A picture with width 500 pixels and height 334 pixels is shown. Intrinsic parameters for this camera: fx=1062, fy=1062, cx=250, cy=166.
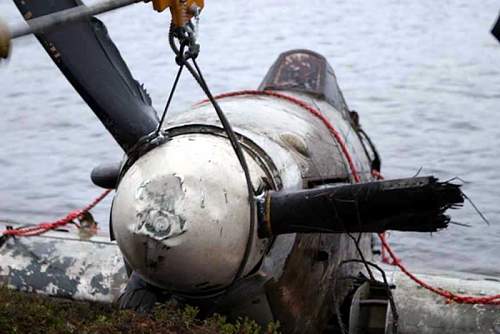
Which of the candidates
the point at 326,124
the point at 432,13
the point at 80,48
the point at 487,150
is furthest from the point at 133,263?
the point at 432,13

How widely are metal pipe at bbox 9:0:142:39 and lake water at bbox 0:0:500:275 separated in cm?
751

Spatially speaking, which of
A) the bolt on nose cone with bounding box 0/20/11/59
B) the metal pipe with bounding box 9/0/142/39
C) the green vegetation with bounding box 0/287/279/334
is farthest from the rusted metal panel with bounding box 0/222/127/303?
the bolt on nose cone with bounding box 0/20/11/59

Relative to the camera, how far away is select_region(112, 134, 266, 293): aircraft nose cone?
15.4 ft

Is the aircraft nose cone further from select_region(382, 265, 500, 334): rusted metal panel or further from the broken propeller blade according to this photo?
select_region(382, 265, 500, 334): rusted metal panel

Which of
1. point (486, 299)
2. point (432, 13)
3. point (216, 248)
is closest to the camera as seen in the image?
point (216, 248)

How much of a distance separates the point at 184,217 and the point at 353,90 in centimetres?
1239

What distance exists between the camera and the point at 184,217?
468cm

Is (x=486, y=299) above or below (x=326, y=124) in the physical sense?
below

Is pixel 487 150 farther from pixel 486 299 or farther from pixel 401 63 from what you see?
pixel 486 299

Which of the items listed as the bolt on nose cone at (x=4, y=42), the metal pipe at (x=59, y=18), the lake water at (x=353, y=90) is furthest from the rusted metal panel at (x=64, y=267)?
the lake water at (x=353, y=90)

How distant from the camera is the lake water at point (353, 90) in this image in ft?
42.7

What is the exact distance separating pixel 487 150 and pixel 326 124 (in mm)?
7874

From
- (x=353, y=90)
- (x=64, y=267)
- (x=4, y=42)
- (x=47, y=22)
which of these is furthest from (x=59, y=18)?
(x=353, y=90)

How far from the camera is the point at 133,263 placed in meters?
4.82
